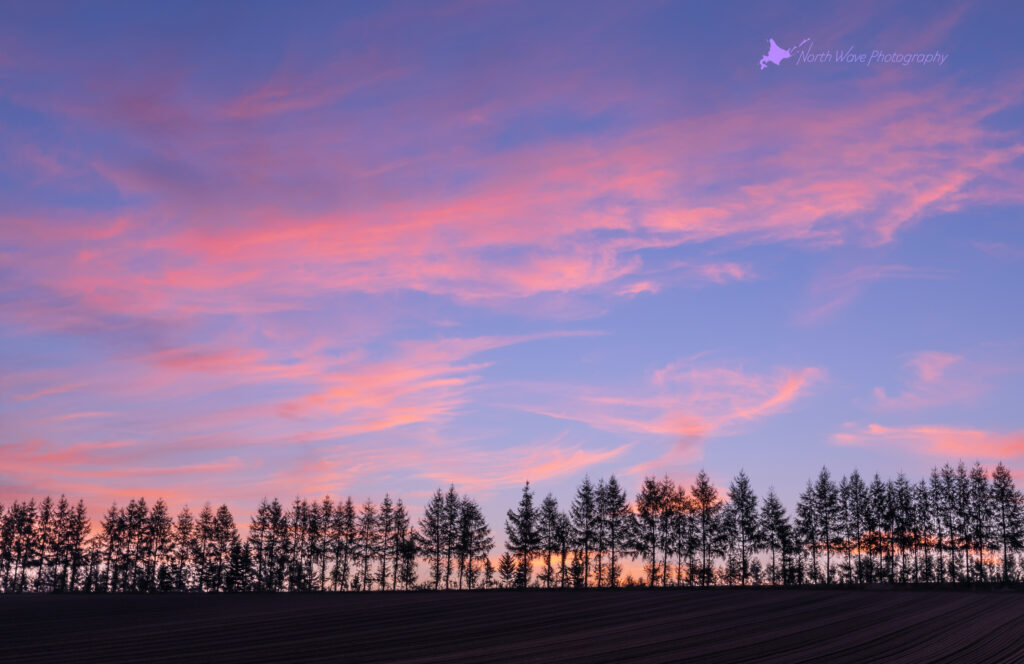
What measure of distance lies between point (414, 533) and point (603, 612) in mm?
69070

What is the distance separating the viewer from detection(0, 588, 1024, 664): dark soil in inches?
1178

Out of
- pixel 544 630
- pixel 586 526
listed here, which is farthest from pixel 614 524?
pixel 544 630

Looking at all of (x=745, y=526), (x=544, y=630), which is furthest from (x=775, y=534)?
(x=544, y=630)

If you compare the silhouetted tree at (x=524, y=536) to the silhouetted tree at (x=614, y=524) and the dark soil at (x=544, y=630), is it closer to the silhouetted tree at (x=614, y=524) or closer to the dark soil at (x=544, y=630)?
the silhouetted tree at (x=614, y=524)

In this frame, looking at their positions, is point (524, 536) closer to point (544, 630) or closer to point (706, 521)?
point (706, 521)

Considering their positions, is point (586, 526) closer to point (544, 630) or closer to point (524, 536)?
point (524, 536)

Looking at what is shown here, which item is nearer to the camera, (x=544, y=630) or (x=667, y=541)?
(x=544, y=630)

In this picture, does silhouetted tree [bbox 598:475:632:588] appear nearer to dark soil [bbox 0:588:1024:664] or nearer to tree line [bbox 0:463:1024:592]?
tree line [bbox 0:463:1024:592]

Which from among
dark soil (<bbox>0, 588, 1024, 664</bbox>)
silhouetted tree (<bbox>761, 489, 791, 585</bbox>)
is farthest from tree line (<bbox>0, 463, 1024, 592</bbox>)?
dark soil (<bbox>0, 588, 1024, 664</bbox>)

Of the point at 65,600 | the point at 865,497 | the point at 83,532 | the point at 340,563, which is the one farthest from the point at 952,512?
the point at 83,532

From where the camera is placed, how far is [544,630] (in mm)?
37250

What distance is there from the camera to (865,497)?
331ft

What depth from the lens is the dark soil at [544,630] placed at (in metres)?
29.9

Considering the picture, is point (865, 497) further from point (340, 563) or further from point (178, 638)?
point (178, 638)
